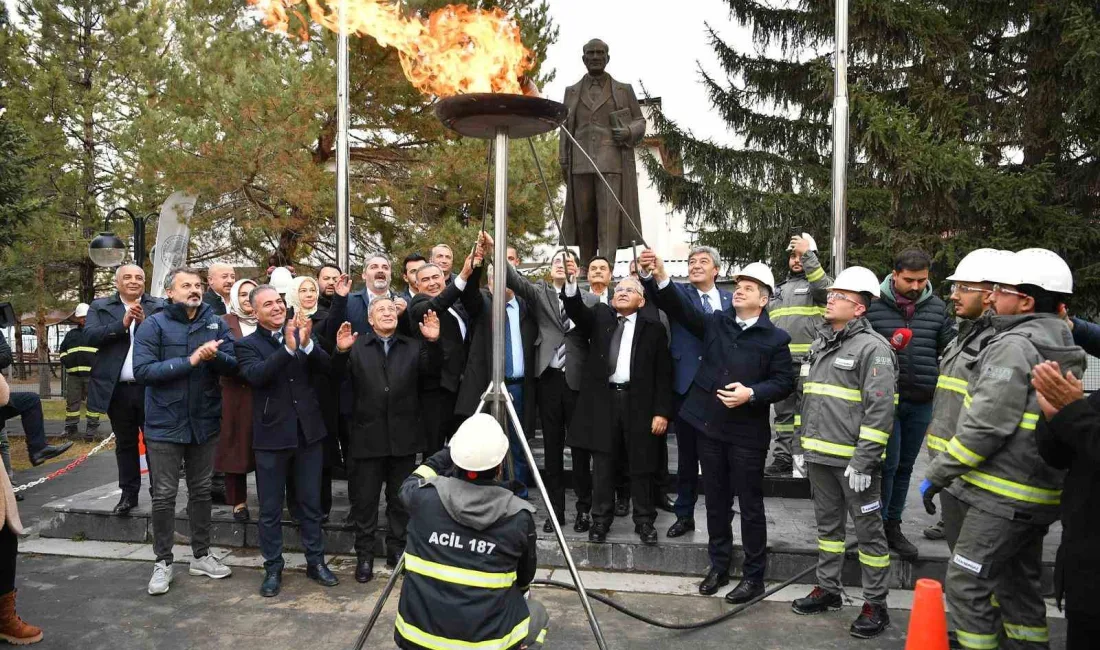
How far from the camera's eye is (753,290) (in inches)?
210

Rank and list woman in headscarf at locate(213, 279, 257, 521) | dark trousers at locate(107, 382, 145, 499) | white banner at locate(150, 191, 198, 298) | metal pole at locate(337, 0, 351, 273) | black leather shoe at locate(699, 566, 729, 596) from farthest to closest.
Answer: white banner at locate(150, 191, 198, 298) → metal pole at locate(337, 0, 351, 273) → dark trousers at locate(107, 382, 145, 499) → woman in headscarf at locate(213, 279, 257, 521) → black leather shoe at locate(699, 566, 729, 596)

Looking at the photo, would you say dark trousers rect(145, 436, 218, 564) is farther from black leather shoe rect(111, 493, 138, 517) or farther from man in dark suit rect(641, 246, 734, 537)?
man in dark suit rect(641, 246, 734, 537)

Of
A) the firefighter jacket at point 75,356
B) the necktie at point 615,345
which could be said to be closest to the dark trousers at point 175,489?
the necktie at point 615,345

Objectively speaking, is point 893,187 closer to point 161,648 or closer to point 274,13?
point 274,13

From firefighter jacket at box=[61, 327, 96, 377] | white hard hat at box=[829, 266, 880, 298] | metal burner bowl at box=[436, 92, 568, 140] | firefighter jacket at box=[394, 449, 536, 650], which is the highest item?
metal burner bowl at box=[436, 92, 568, 140]

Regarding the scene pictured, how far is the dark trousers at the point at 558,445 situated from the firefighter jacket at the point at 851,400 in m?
1.86

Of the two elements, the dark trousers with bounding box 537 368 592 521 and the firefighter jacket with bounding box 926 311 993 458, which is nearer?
the firefighter jacket with bounding box 926 311 993 458

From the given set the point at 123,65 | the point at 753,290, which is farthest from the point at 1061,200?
the point at 123,65

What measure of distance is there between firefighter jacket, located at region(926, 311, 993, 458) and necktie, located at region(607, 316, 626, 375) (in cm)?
222

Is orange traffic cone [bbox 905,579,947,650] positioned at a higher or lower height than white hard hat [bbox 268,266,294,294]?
lower

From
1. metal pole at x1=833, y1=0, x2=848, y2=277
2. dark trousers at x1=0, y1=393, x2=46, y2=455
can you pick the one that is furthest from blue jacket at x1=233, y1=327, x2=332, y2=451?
metal pole at x1=833, y1=0, x2=848, y2=277

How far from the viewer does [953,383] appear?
4562mm

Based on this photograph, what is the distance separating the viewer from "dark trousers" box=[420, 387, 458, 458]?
20.4 ft

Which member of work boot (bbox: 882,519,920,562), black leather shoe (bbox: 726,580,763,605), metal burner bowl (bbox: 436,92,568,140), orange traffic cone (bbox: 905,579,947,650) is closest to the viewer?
orange traffic cone (bbox: 905,579,947,650)
